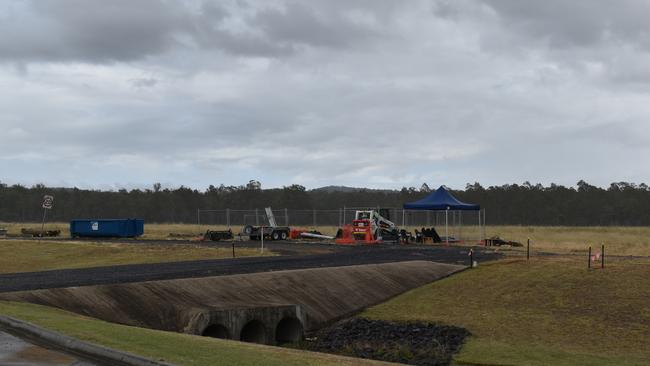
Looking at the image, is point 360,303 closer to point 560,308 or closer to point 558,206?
point 560,308

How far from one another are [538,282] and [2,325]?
2274cm

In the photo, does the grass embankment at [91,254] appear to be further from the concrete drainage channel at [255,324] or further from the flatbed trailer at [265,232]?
the concrete drainage channel at [255,324]

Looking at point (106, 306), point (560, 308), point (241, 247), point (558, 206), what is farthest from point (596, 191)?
point (106, 306)

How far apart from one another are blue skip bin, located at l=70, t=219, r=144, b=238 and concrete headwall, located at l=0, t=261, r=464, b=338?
120ft

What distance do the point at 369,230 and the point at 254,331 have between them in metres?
31.7

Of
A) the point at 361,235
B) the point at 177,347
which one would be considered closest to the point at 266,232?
the point at 361,235

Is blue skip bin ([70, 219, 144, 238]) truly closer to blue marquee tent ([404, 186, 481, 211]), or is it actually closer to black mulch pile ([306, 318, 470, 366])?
blue marquee tent ([404, 186, 481, 211])

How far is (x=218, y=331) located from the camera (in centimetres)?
2192

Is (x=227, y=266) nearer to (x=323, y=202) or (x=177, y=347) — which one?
(x=177, y=347)

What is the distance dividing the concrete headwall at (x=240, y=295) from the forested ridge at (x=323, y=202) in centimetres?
10869

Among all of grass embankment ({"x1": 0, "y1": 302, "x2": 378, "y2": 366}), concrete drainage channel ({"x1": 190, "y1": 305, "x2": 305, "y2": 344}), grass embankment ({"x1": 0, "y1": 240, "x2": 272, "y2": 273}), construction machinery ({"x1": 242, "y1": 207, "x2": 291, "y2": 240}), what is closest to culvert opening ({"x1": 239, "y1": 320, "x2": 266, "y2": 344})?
concrete drainage channel ({"x1": 190, "y1": 305, "x2": 305, "y2": 344})

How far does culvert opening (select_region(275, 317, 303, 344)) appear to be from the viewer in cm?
2392

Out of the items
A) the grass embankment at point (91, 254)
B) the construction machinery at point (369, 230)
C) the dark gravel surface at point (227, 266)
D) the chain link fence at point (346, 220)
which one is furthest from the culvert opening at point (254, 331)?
the chain link fence at point (346, 220)

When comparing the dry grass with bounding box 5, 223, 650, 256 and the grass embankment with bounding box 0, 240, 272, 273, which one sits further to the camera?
the dry grass with bounding box 5, 223, 650, 256
